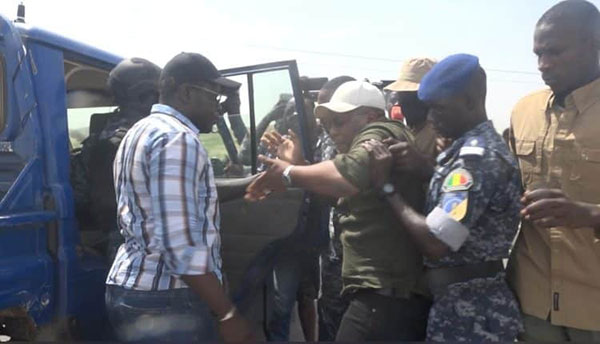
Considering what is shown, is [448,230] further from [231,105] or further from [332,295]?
[231,105]

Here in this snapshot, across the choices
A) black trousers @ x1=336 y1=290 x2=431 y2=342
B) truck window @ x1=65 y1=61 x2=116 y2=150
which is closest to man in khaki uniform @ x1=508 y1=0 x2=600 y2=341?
black trousers @ x1=336 y1=290 x2=431 y2=342

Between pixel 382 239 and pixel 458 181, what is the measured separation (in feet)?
1.21

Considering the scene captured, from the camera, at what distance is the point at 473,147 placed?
1.87m

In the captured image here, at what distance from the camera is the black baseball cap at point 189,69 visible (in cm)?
203

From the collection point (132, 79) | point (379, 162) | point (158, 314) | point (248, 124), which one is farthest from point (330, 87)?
point (158, 314)

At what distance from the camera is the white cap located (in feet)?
7.36

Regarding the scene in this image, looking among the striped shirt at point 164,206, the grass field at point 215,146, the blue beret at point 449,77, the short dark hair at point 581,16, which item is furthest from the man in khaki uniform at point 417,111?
the grass field at point 215,146

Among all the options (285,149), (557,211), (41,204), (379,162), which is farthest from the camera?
(285,149)

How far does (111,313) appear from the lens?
1997 mm

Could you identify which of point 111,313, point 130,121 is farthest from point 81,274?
point 130,121

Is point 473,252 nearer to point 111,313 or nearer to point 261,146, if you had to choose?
point 111,313

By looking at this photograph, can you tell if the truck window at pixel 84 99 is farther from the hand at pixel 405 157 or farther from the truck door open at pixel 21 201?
the hand at pixel 405 157

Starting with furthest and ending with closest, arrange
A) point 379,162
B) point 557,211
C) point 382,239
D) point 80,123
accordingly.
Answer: point 80,123 < point 382,239 < point 379,162 < point 557,211

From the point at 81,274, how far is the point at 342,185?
1.24 m
